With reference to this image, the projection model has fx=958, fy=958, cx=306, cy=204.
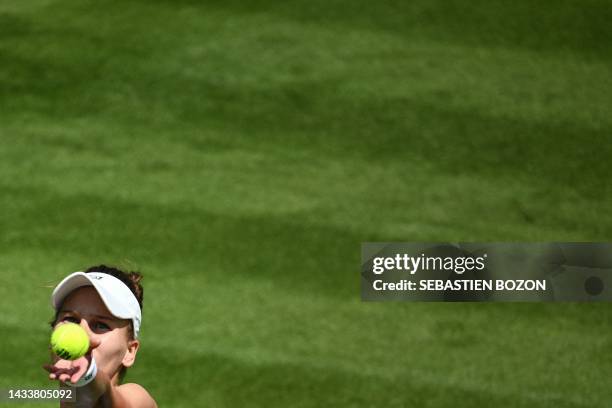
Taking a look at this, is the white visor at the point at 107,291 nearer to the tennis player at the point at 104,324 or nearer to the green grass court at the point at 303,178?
the tennis player at the point at 104,324

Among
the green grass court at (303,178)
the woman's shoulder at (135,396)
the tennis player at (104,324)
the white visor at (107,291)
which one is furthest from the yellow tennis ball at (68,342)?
the green grass court at (303,178)

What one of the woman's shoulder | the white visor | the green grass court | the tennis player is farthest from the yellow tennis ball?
the green grass court

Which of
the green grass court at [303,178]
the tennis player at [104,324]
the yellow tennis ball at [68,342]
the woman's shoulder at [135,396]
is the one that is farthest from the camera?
the green grass court at [303,178]

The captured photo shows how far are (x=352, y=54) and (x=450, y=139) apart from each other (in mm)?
545

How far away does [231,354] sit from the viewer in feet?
10.9

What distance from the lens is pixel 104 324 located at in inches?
95.6

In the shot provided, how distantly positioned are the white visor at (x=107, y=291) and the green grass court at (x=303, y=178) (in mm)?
872

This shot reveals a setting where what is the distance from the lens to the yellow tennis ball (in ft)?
6.94

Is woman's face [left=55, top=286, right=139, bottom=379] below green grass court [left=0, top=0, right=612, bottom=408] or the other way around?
below

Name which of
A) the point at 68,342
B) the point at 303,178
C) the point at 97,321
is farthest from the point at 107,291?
the point at 303,178

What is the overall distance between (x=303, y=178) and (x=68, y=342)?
169 centimetres

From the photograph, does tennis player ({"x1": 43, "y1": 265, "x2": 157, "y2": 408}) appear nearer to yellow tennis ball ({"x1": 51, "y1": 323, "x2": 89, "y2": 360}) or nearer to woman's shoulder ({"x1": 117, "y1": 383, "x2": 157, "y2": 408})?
woman's shoulder ({"x1": 117, "y1": 383, "x2": 157, "y2": 408})

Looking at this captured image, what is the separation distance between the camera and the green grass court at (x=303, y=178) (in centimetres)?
334

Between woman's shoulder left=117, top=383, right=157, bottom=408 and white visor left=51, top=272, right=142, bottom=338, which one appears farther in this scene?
woman's shoulder left=117, top=383, right=157, bottom=408
